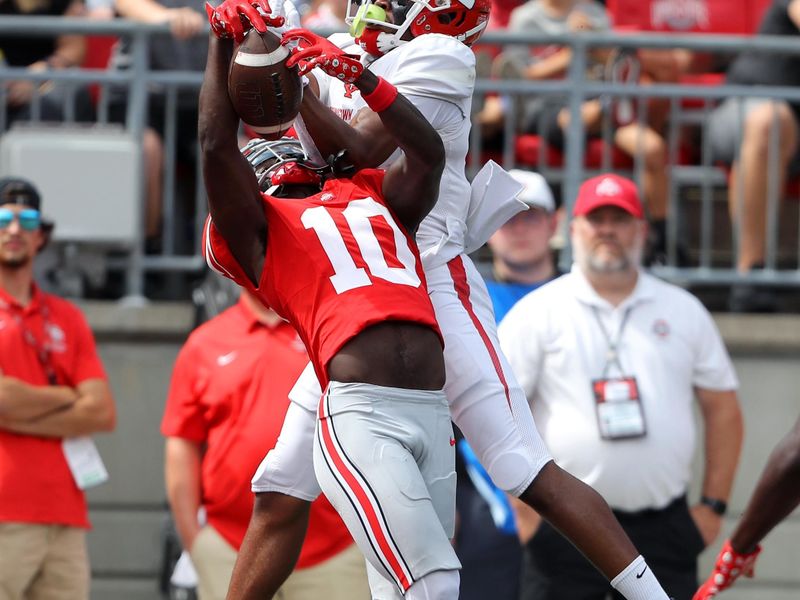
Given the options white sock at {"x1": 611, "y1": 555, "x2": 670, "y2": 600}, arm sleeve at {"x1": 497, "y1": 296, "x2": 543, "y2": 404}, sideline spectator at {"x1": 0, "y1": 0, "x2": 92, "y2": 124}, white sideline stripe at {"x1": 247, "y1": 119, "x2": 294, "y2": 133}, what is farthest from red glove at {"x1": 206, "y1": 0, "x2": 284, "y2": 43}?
sideline spectator at {"x1": 0, "y1": 0, "x2": 92, "y2": 124}

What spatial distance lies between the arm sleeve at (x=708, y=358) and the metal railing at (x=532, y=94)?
1038mm

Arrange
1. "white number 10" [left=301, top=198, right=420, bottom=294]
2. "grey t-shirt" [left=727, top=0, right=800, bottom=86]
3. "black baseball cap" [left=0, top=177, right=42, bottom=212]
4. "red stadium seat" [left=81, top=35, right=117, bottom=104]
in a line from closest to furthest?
1. "white number 10" [left=301, top=198, right=420, bottom=294]
2. "black baseball cap" [left=0, top=177, right=42, bottom=212]
3. "grey t-shirt" [left=727, top=0, right=800, bottom=86]
4. "red stadium seat" [left=81, top=35, right=117, bottom=104]

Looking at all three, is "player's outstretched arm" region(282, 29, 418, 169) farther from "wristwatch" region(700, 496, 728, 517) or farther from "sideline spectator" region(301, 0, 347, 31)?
"sideline spectator" region(301, 0, 347, 31)

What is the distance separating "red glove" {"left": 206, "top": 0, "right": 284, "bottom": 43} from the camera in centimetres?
397

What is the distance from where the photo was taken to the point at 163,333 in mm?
7559

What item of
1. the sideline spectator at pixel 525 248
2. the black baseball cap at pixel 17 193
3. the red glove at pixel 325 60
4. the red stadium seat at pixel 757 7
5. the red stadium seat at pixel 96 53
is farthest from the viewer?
the red stadium seat at pixel 757 7

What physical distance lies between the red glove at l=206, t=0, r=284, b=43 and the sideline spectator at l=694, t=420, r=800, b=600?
199 centimetres

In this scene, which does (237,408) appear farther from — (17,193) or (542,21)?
(542,21)

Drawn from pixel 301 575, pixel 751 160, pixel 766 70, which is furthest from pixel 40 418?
pixel 766 70

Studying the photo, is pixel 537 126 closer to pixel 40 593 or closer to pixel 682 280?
pixel 682 280

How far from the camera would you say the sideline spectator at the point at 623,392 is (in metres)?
6.34

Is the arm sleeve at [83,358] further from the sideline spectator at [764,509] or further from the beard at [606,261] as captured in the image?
the sideline spectator at [764,509]

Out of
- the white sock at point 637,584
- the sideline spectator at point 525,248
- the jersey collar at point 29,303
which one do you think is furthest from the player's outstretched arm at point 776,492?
the jersey collar at point 29,303

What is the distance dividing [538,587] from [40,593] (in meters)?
2.03
